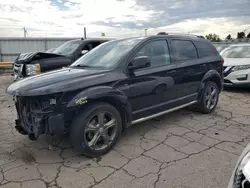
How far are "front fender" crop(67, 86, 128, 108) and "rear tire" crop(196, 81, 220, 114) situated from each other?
7.20 ft

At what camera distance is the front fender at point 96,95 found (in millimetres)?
2832

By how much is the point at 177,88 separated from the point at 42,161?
258 centimetres

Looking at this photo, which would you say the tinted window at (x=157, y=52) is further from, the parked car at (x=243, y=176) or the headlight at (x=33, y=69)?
the headlight at (x=33, y=69)

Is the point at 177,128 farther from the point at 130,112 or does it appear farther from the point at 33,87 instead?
the point at 33,87

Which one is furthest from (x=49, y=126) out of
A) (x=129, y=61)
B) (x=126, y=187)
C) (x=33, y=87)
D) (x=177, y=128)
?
(x=177, y=128)

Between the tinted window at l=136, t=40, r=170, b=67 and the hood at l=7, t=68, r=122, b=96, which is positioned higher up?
the tinted window at l=136, t=40, r=170, b=67

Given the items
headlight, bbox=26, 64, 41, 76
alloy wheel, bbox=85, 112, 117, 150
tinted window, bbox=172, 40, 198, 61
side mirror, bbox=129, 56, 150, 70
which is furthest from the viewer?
headlight, bbox=26, 64, 41, 76

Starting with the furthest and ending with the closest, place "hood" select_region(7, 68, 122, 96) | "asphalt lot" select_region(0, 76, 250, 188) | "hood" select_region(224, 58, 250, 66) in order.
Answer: "hood" select_region(224, 58, 250, 66), "hood" select_region(7, 68, 122, 96), "asphalt lot" select_region(0, 76, 250, 188)

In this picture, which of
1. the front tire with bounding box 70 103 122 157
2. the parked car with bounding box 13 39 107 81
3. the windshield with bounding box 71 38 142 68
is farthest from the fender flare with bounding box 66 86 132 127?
the parked car with bounding box 13 39 107 81

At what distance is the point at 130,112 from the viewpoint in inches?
135

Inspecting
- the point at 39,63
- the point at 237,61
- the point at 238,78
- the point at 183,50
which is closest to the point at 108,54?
the point at 183,50

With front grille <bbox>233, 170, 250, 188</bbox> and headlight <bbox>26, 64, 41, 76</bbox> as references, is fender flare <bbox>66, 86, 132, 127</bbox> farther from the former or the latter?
headlight <bbox>26, 64, 41, 76</bbox>

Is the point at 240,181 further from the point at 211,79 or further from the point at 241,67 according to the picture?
the point at 241,67

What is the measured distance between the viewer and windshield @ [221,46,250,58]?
779 centimetres
